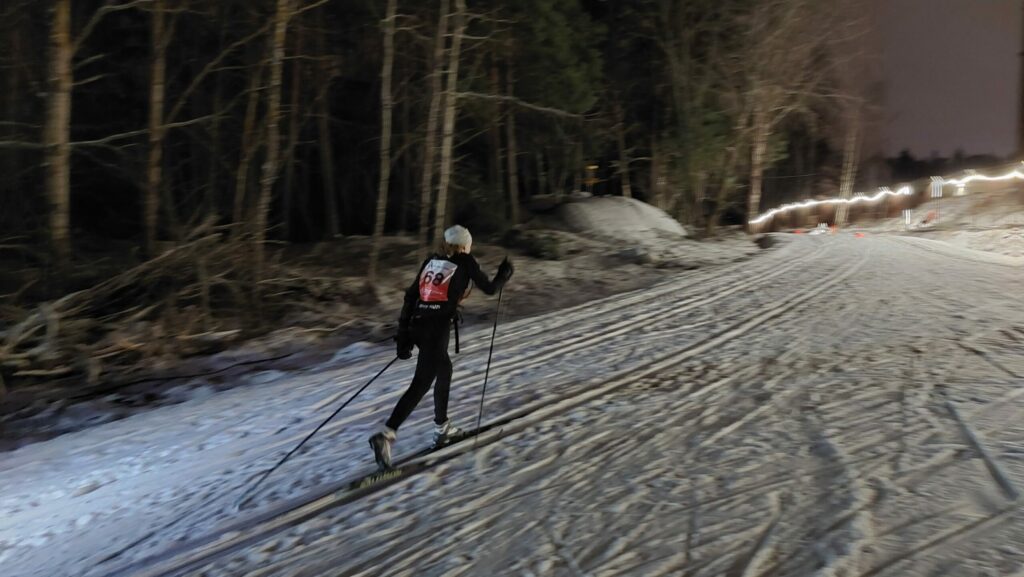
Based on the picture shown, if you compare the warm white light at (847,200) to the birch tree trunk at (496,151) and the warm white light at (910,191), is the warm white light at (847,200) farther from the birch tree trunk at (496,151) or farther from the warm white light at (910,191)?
the birch tree trunk at (496,151)

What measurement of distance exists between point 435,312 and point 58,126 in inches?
309

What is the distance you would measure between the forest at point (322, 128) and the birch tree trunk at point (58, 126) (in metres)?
0.03

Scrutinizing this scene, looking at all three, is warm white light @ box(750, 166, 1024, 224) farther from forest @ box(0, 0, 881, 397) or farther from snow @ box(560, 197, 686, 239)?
snow @ box(560, 197, 686, 239)

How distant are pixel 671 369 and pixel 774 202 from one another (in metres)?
60.0

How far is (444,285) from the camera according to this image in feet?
17.2

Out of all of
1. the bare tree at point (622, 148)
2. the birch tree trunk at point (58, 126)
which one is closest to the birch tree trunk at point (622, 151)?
the bare tree at point (622, 148)

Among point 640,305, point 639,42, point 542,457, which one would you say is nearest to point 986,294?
point 640,305

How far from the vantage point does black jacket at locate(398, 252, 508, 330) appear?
5.24 m

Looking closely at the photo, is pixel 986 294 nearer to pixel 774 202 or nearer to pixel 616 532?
pixel 616 532

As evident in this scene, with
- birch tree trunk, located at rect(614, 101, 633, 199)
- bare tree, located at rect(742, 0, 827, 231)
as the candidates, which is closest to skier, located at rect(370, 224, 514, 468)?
birch tree trunk, located at rect(614, 101, 633, 199)

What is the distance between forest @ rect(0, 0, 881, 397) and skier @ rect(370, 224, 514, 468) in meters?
5.99

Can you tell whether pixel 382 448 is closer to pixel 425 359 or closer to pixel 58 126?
pixel 425 359

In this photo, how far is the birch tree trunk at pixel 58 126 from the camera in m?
9.64

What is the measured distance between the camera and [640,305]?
12.1 m
